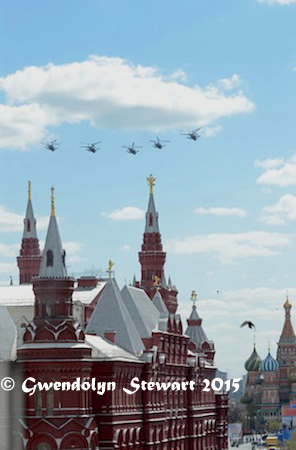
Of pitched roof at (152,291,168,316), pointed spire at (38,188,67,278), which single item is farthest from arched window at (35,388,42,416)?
pitched roof at (152,291,168,316)

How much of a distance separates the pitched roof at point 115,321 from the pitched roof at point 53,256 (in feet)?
29.6

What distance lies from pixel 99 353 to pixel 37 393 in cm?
543

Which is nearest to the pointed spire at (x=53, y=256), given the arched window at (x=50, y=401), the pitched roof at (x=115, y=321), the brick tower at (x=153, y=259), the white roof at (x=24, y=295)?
the arched window at (x=50, y=401)

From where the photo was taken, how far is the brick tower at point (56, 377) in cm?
7156

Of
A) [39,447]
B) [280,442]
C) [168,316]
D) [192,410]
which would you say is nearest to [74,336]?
[39,447]

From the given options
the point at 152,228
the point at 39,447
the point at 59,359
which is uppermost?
the point at 152,228

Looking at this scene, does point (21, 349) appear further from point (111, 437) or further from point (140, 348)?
point (140, 348)

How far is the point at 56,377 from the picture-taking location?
72062 mm

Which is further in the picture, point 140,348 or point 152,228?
point 152,228

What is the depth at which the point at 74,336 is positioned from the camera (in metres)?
72.9

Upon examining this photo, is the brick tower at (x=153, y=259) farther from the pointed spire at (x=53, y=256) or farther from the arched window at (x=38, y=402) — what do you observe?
the arched window at (x=38, y=402)

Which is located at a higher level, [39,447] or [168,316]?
[168,316]

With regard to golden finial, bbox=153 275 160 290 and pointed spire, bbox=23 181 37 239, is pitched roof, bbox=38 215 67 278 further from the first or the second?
pointed spire, bbox=23 181 37 239

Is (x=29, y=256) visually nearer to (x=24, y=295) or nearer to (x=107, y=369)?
(x=24, y=295)
